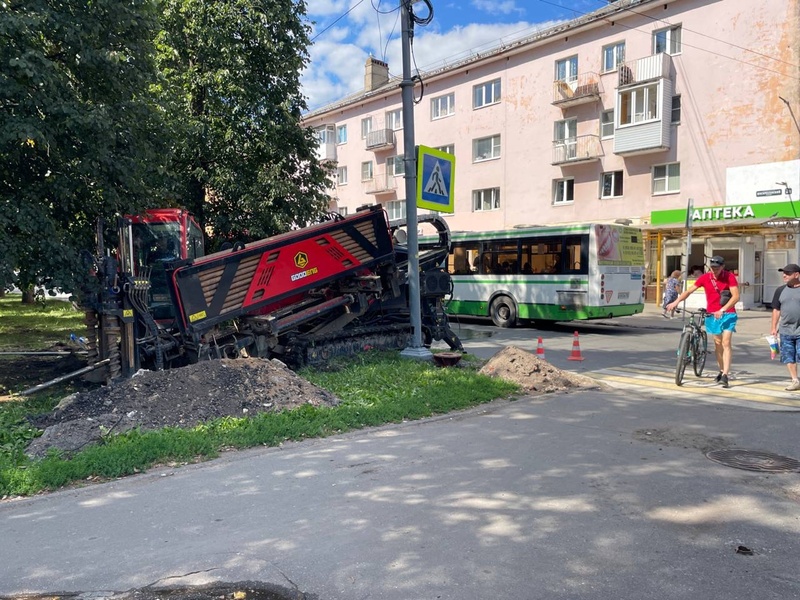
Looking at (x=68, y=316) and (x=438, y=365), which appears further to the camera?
(x=68, y=316)

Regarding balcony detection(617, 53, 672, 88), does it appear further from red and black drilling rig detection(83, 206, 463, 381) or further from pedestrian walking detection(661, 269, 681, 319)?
red and black drilling rig detection(83, 206, 463, 381)

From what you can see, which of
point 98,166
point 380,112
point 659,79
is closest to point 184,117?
point 98,166

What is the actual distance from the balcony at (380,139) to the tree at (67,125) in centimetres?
2983

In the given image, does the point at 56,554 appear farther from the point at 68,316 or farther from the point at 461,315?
the point at 68,316

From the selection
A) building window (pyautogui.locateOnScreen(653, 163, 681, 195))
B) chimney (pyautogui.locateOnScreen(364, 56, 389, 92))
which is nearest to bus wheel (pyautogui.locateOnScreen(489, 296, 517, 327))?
building window (pyautogui.locateOnScreen(653, 163, 681, 195))

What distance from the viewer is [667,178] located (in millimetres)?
27125

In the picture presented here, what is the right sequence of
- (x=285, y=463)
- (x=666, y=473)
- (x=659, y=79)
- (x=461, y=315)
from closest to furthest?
(x=666, y=473) → (x=285, y=463) → (x=461, y=315) → (x=659, y=79)

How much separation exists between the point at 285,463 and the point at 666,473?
3.31 meters

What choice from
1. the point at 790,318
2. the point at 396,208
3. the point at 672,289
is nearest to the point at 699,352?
the point at 790,318

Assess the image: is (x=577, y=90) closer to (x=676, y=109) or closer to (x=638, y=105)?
(x=638, y=105)

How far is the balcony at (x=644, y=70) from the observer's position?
26.2 meters

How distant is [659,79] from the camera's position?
26.3 m

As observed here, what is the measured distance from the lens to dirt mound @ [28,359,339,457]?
20.9ft

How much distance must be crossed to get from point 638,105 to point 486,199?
9635mm
